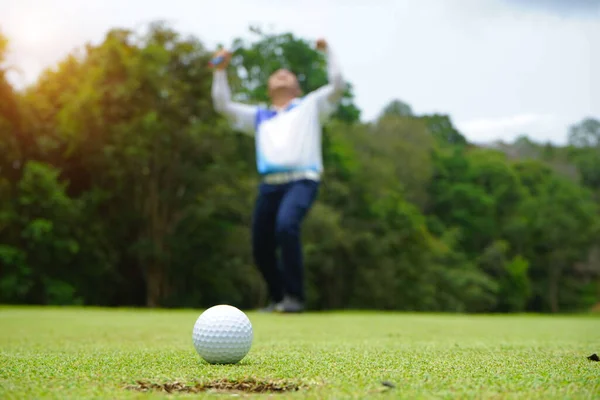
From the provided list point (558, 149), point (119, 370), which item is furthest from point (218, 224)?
point (558, 149)

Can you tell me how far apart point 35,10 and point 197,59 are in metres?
6.99

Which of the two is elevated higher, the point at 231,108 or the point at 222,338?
the point at 231,108

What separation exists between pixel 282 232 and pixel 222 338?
4664 mm

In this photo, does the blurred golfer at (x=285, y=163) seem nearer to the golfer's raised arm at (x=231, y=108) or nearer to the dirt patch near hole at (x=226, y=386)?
the golfer's raised arm at (x=231, y=108)

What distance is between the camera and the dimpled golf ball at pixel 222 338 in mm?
2871

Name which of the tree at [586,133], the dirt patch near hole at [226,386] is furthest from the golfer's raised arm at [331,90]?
the tree at [586,133]

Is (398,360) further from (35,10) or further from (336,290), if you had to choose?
(336,290)

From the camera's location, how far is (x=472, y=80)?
24.0 metres

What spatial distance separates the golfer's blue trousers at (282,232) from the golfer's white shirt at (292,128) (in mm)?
278

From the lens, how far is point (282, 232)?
753cm

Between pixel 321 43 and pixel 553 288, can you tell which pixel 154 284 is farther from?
pixel 553 288

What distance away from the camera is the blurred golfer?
775 cm

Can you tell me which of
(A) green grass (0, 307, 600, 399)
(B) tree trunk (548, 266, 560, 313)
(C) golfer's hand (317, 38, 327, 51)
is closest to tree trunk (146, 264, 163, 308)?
(C) golfer's hand (317, 38, 327, 51)

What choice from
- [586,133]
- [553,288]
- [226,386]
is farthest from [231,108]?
[586,133]
